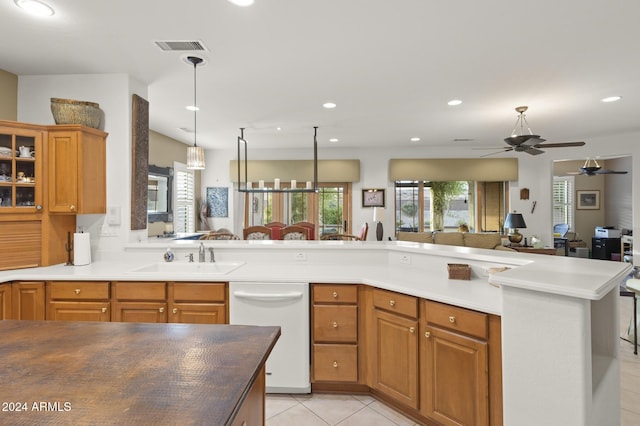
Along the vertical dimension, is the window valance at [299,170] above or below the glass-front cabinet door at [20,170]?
above

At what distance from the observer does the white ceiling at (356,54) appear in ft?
7.22

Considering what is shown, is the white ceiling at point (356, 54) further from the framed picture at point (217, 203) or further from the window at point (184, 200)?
the framed picture at point (217, 203)

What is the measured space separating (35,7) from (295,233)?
3.76 meters

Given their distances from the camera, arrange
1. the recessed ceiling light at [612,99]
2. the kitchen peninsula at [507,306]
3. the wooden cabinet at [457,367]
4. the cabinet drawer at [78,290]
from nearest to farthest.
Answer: the kitchen peninsula at [507,306] < the wooden cabinet at [457,367] < the cabinet drawer at [78,290] < the recessed ceiling light at [612,99]

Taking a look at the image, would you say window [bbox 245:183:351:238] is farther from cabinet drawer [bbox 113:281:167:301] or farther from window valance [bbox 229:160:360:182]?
cabinet drawer [bbox 113:281:167:301]

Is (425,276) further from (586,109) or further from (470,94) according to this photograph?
(586,109)

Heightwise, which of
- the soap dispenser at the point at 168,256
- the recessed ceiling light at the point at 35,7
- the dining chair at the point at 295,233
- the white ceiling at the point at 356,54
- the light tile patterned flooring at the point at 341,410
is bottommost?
the light tile patterned flooring at the point at 341,410

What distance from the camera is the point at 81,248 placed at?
2871 millimetres

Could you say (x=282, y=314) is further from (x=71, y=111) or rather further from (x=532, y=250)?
(x=532, y=250)

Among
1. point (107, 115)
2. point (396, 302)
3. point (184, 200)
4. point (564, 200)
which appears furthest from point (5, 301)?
point (564, 200)

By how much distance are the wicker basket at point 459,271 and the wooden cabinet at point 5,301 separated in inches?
123

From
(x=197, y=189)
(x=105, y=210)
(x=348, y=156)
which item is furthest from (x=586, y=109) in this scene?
(x=197, y=189)

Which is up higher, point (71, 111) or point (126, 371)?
point (71, 111)

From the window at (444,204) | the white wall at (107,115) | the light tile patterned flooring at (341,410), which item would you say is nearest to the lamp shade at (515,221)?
the window at (444,204)
